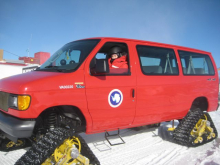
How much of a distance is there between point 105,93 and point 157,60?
5.80 feet

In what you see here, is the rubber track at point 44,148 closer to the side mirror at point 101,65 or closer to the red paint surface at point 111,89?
the red paint surface at point 111,89

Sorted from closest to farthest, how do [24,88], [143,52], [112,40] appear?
1. [24,88]
2. [112,40]
3. [143,52]

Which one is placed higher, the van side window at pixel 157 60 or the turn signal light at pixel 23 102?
the van side window at pixel 157 60

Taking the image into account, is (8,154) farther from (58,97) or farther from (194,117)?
(194,117)

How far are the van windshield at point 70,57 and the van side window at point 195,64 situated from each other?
A: 8.17 ft

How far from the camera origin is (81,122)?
3074mm

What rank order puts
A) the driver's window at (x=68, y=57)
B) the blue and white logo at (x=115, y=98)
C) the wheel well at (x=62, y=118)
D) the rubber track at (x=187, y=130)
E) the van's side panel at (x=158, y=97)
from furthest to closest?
the rubber track at (x=187, y=130), the van's side panel at (x=158, y=97), the driver's window at (x=68, y=57), the blue and white logo at (x=115, y=98), the wheel well at (x=62, y=118)

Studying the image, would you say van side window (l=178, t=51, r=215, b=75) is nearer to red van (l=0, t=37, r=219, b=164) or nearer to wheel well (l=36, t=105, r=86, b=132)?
red van (l=0, t=37, r=219, b=164)

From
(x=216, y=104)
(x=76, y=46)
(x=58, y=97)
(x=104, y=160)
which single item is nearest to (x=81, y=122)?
(x=58, y=97)

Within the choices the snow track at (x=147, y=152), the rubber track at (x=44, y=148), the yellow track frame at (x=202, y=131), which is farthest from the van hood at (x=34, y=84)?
the yellow track frame at (x=202, y=131)

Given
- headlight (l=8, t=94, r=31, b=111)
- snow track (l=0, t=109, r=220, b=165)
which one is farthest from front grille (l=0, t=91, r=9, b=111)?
snow track (l=0, t=109, r=220, b=165)

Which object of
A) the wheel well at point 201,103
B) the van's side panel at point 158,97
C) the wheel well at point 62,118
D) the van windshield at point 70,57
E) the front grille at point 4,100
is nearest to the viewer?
the front grille at point 4,100

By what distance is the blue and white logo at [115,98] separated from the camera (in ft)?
10.3

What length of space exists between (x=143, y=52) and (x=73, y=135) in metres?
2.22
